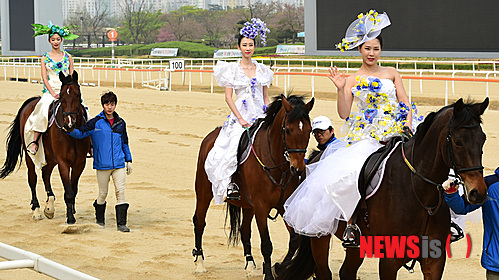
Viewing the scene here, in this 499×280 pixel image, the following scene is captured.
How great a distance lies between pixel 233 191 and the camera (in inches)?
238

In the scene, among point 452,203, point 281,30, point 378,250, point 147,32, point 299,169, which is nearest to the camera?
point 452,203

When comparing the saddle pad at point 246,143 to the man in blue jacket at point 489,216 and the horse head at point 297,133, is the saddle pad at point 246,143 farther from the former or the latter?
the man in blue jacket at point 489,216

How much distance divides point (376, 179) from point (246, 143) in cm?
195

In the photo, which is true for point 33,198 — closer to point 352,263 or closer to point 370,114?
point 352,263

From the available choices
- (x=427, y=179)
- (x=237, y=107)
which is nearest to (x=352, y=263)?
(x=427, y=179)

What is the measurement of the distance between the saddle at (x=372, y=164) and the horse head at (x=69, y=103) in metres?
4.25

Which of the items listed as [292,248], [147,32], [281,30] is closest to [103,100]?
[292,248]

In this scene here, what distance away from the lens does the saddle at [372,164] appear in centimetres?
441

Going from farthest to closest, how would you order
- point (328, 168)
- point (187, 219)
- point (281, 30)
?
point (281, 30)
point (187, 219)
point (328, 168)

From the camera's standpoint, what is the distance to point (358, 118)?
488 cm

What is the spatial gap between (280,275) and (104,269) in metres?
1.80

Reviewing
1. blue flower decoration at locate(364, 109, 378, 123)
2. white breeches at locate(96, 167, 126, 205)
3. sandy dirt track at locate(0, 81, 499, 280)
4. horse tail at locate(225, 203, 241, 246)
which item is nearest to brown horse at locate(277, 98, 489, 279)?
blue flower decoration at locate(364, 109, 378, 123)

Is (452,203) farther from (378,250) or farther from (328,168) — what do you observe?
(328,168)

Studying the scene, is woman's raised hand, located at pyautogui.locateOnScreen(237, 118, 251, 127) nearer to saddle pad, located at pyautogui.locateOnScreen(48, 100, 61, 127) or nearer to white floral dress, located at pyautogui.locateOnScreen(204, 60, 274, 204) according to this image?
white floral dress, located at pyautogui.locateOnScreen(204, 60, 274, 204)
